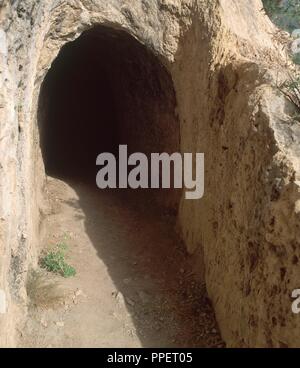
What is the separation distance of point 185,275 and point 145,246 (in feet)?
2.92

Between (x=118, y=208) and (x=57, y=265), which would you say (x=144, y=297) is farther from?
(x=118, y=208)

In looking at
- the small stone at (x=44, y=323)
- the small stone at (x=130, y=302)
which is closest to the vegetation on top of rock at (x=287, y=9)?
the small stone at (x=130, y=302)

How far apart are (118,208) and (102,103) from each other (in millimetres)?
3715

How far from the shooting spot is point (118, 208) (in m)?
8.00

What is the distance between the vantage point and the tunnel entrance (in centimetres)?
749

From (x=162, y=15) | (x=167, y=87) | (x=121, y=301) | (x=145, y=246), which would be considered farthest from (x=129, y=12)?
(x=121, y=301)

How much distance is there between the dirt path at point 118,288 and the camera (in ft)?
17.3

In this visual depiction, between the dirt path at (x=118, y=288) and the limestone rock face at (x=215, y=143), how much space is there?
29cm

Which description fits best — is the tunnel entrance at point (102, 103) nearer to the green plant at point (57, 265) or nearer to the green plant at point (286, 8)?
the green plant at point (286, 8)

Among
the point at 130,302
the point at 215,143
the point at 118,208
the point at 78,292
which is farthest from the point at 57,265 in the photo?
the point at 215,143

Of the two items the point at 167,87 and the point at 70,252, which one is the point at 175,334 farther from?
the point at 167,87

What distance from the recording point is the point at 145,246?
22.9ft

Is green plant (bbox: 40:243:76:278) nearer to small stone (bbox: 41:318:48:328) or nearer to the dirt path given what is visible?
the dirt path

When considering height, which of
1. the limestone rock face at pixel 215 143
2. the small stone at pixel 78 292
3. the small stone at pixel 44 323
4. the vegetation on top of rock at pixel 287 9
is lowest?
the small stone at pixel 44 323
